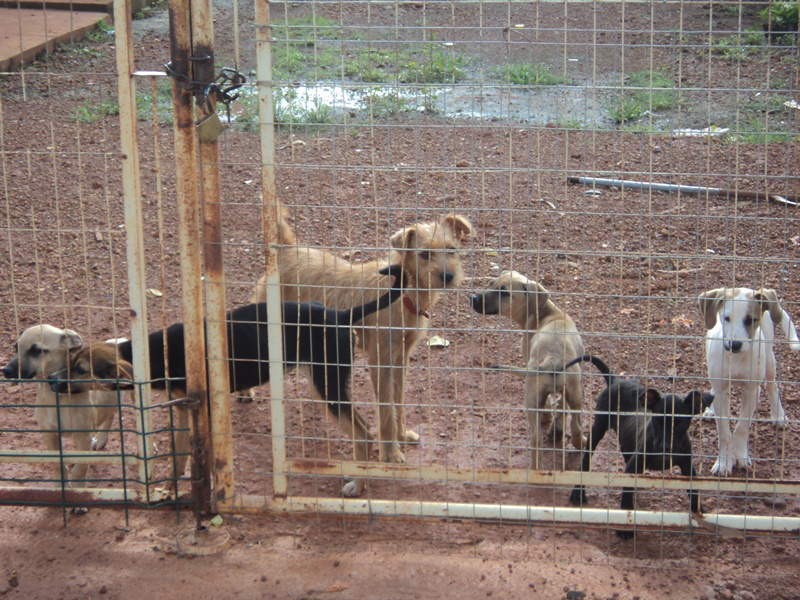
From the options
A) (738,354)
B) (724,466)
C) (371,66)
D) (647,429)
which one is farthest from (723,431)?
(371,66)

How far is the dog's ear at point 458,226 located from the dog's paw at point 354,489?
174 centimetres

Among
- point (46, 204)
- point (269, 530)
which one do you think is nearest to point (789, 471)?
point (269, 530)

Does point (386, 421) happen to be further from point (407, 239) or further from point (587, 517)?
point (587, 517)

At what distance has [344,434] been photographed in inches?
202

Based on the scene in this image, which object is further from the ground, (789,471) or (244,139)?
(244,139)

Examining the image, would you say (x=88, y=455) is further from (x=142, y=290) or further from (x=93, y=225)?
(x=93, y=225)

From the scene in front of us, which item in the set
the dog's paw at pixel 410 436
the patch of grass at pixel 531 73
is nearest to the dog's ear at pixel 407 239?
the patch of grass at pixel 531 73

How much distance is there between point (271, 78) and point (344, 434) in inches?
86.4

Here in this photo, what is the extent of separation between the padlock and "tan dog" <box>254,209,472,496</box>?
1423 mm

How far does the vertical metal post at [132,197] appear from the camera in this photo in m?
3.81

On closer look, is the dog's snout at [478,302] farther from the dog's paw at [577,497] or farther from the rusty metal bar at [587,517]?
the rusty metal bar at [587,517]

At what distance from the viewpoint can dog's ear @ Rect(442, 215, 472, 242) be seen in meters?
5.69

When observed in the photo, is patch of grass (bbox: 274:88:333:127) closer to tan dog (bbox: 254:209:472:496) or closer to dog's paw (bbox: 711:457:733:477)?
tan dog (bbox: 254:209:472:496)

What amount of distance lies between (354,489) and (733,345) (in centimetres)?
229
